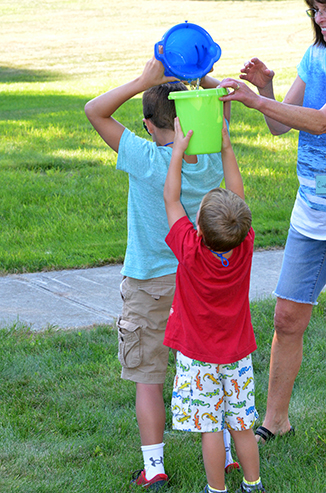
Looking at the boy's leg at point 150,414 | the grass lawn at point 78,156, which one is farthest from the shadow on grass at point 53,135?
the boy's leg at point 150,414

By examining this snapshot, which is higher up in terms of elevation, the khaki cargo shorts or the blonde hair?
the blonde hair

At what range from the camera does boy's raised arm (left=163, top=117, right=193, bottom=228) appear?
7.73ft

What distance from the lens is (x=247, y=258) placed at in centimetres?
237

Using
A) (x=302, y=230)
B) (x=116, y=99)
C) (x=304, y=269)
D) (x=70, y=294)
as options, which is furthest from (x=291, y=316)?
(x=70, y=294)

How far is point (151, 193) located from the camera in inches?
104

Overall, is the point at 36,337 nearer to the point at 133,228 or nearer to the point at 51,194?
the point at 133,228

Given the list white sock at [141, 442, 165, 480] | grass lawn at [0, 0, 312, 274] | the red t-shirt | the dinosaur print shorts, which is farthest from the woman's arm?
grass lawn at [0, 0, 312, 274]

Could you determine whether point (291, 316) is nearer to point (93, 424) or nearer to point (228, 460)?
point (228, 460)

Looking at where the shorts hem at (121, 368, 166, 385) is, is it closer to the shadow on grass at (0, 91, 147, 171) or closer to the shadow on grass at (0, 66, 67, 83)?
the shadow on grass at (0, 91, 147, 171)

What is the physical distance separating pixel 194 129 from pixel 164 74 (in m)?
0.28

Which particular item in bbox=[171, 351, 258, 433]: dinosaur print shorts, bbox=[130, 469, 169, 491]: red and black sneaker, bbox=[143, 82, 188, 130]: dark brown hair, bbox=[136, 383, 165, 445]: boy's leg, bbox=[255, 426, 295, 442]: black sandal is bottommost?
bbox=[255, 426, 295, 442]: black sandal

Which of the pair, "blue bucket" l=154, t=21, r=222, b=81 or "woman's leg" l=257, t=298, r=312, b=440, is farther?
"woman's leg" l=257, t=298, r=312, b=440

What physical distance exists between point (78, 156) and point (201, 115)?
6.10 metres

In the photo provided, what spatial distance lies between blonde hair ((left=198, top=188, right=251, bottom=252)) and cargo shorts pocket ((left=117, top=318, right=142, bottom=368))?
0.63m
